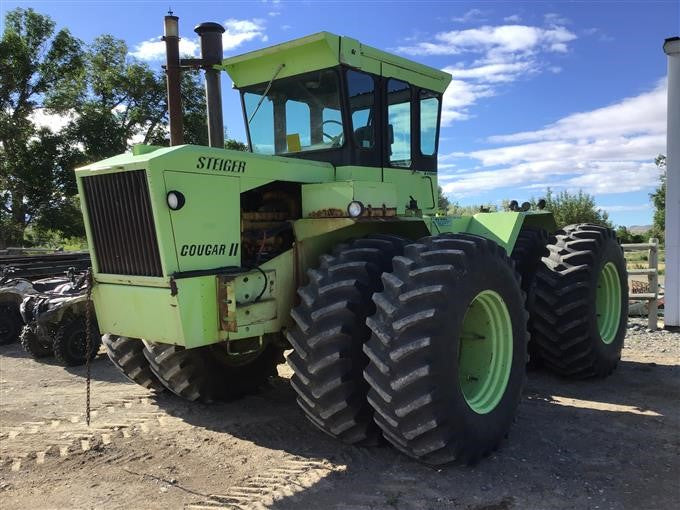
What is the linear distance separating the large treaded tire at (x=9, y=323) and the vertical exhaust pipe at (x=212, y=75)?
5.58 meters

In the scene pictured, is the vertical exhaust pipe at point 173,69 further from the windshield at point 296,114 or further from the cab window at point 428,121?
the cab window at point 428,121

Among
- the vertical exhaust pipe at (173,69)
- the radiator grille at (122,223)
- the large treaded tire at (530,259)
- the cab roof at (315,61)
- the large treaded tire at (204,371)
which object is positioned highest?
the vertical exhaust pipe at (173,69)

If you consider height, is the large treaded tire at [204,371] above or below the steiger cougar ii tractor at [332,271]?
below

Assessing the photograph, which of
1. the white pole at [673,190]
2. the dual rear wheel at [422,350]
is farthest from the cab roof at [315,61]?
the white pole at [673,190]

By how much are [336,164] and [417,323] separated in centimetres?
200

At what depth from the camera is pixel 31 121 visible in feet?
69.1

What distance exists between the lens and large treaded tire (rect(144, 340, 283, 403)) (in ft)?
17.0

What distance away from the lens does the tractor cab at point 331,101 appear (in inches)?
203

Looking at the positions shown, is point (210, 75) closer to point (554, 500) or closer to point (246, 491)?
point (246, 491)

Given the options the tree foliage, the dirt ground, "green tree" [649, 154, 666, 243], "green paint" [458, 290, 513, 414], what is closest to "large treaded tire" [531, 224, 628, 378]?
the dirt ground

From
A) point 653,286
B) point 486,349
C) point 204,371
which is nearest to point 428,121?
point 486,349

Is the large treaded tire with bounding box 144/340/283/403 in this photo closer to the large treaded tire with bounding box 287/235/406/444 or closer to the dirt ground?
the dirt ground

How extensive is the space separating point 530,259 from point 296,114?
124 inches

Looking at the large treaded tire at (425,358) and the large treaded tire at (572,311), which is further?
the large treaded tire at (572,311)
